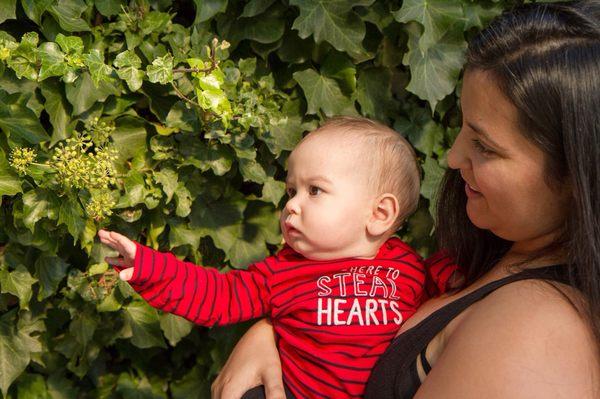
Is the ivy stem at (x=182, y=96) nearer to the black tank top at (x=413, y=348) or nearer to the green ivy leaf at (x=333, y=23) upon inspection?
the green ivy leaf at (x=333, y=23)

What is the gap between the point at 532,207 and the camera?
1.46m

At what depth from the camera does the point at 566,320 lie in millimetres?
1395

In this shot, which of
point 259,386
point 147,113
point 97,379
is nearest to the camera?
point 259,386

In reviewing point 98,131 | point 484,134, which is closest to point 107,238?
point 98,131

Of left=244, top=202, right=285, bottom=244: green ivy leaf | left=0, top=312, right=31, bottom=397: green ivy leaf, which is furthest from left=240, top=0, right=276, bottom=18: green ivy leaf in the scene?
left=0, top=312, right=31, bottom=397: green ivy leaf

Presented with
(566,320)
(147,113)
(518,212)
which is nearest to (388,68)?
(147,113)

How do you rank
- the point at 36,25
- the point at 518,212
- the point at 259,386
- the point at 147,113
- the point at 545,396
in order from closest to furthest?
the point at 545,396, the point at 518,212, the point at 259,386, the point at 36,25, the point at 147,113

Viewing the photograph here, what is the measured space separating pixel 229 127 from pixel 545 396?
38.9 inches

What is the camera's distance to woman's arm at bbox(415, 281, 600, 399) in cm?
137

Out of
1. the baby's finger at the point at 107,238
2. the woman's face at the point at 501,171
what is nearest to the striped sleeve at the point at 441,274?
the woman's face at the point at 501,171

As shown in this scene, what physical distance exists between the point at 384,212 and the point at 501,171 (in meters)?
0.48

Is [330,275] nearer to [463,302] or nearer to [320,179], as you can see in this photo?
[320,179]

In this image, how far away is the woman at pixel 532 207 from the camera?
137 centimetres

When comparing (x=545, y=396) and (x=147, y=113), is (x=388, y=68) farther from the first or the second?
(x=545, y=396)
